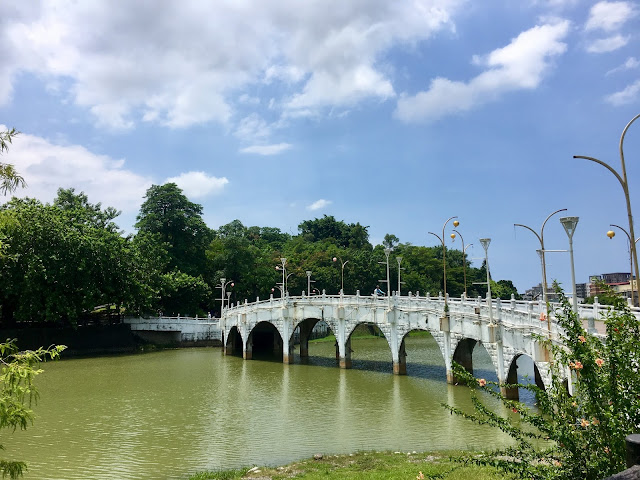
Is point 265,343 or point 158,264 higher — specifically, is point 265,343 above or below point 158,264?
below

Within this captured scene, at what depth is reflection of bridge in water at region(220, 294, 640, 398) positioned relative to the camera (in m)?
20.3

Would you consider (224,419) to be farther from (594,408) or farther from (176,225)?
(176,225)

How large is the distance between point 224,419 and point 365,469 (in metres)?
9.32

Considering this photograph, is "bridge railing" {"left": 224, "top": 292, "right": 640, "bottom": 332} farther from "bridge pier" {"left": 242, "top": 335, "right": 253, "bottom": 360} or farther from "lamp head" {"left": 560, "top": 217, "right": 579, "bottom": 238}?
"bridge pier" {"left": 242, "top": 335, "right": 253, "bottom": 360}

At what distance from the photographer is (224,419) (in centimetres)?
2011

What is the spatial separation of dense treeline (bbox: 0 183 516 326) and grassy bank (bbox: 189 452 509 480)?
27.9 ft

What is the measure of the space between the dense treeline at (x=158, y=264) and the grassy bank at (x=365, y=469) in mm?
8489

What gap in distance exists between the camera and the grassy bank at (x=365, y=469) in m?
11.2

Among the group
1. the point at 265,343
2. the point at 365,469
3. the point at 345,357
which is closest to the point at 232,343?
the point at 265,343

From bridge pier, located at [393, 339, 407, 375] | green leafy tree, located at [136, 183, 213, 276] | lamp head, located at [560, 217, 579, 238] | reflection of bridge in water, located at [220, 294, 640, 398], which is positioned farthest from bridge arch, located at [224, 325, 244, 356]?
lamp head, located at [560, 217, 579, 238]

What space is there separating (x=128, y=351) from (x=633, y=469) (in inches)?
1989

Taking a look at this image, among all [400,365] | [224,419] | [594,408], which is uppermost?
[594,408]

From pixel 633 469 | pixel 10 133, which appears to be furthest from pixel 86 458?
pixel 633 469

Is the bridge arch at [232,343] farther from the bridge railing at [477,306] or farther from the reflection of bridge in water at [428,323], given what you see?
the bridge railing at [477,306]
